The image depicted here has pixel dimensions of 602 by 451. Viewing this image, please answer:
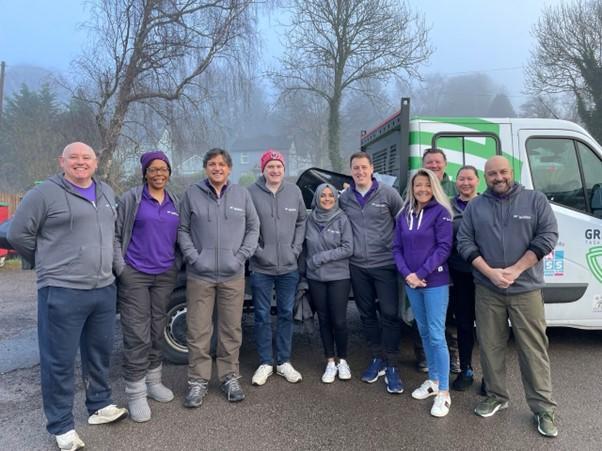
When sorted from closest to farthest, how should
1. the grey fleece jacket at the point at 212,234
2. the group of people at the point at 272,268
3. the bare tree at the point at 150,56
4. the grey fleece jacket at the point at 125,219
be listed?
the group of people at the point at 272,268 → the grey fleece jacket at the point at 125,219 → the grey fleece jacket at the point at 212,234 → the bare tree at the point at 150,56

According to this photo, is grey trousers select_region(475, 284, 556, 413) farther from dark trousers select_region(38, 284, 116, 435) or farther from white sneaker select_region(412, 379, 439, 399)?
dark trousers select_region(38, 284, 116, 435)

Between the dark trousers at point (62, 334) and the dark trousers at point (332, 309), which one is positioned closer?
the dark trousers at point (62, 334)

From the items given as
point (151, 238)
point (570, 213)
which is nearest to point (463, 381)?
point (570, 213)

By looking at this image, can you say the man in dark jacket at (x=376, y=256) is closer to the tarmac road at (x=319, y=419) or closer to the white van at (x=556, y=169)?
the tarmac road at (x=319, y=419)

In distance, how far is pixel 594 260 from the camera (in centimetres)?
416

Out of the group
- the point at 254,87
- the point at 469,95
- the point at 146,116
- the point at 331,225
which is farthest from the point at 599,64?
the point at 469,95

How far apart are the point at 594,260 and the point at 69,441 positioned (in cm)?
447

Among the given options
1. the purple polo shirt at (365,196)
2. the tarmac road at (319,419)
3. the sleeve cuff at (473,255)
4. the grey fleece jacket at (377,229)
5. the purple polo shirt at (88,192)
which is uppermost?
the purple polo shirt at (88,192)

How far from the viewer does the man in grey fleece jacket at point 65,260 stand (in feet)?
9.38

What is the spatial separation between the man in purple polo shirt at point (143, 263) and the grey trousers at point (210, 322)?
0.24 m

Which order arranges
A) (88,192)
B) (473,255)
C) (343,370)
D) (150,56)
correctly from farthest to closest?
(150,56)
(343,370)
(473,255)
(88,192)

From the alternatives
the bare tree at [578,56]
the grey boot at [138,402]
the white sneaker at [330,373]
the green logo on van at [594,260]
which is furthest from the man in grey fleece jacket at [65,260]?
the bare tree at [578,56]

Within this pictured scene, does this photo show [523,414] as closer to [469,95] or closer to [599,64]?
[599,64]

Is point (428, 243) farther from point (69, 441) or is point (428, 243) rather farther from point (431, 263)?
point (69, 441)
